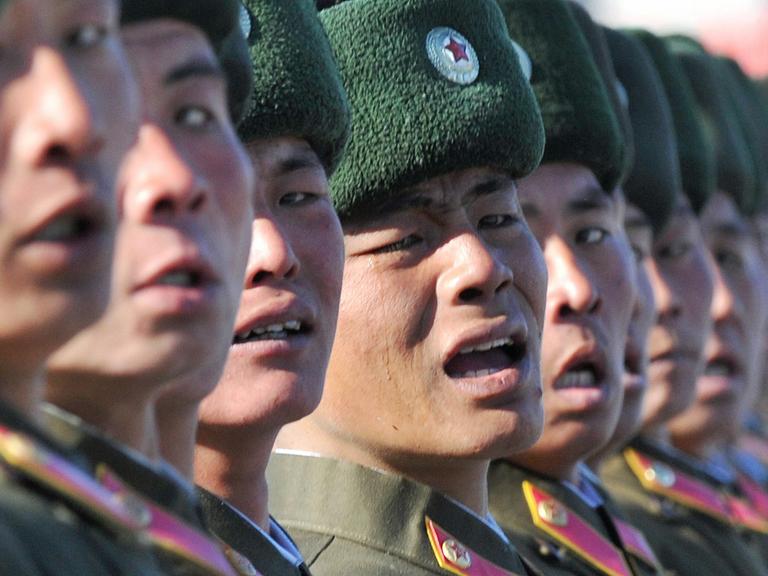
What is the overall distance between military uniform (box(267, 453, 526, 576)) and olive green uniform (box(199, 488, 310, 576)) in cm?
44

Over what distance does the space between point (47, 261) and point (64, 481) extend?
259 mm

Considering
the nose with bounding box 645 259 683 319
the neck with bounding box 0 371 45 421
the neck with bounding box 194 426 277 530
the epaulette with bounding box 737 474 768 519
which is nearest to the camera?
the neck with bounding box 0 371 45 421

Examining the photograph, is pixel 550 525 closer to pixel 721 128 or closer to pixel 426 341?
pixel 426 341

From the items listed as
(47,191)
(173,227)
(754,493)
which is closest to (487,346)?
(173,227)

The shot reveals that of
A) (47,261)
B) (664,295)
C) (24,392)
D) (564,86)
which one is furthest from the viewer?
(664,295)

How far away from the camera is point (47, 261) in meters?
2.44

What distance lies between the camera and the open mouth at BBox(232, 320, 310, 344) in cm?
372

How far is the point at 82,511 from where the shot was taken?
2533mm

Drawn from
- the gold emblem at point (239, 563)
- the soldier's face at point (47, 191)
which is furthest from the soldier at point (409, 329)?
the soldier's face at point (47, 191)

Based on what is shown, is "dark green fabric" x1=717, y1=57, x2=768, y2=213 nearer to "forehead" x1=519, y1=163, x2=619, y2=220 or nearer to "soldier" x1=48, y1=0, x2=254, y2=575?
"forehead" x1=519, y1=163, x2=619, y2=220

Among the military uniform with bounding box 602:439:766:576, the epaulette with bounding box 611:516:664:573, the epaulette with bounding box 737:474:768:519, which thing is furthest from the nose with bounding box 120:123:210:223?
the epaulette with bounding box 737:474:768:519

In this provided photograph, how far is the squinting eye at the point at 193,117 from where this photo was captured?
2.98m

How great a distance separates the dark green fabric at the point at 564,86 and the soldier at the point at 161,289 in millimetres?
2105

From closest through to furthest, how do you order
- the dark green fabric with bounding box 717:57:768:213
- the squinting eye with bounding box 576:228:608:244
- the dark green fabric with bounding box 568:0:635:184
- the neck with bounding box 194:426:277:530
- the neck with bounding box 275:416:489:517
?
the neck with bounding box 194:426:277:530 < the neck with bounding box 275:416:489:517 < the squinting eye with bounding box 576:228:608:244 < the dark green fabric with bounding box 568:0:635:184 < the dark green fabric with bounding box 717:57:768:213
